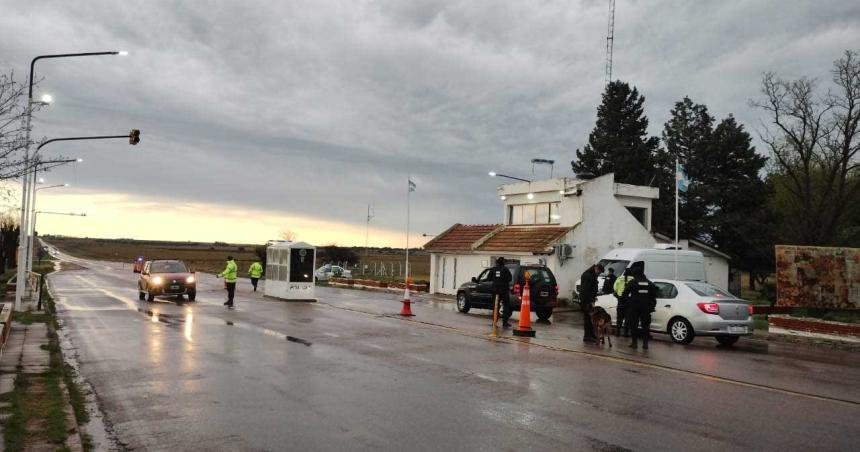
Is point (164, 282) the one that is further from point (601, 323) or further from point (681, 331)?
point (681, 331)

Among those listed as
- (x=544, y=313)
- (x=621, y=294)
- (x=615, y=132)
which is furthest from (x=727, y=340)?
(x=615, y=132)

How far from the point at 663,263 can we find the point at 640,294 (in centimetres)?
1156

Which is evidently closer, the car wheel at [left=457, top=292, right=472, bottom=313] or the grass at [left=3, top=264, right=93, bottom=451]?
the grass at [left=3, top=264, right=93, bottom=451]

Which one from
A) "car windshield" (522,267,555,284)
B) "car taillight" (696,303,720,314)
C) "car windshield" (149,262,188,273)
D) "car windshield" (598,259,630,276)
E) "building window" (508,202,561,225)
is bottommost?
"car taillight" (696,303,720,314)

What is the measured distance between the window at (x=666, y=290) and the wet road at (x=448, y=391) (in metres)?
1.11

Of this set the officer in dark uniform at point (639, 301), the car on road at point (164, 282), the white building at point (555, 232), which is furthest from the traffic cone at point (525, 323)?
the car on road at point (164, 282)

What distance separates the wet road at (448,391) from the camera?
668 centimetres

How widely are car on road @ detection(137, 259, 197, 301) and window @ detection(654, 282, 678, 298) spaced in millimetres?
17899

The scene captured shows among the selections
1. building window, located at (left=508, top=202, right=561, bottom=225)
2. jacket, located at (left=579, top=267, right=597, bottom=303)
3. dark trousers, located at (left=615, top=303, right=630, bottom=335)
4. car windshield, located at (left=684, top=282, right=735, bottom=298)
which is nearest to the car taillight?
car windshield, located at (left=684, top=282, right=735, bottom=298)

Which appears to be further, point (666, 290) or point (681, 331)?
point (666, 290)

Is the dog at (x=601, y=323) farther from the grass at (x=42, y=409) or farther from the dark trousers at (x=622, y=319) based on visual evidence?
the grass at (x=42, y=409)

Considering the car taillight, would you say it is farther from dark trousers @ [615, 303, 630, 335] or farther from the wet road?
dark trousers @ [615, 303, 630, 335]

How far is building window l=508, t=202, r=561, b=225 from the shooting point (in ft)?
110

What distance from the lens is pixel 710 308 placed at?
1538cm
